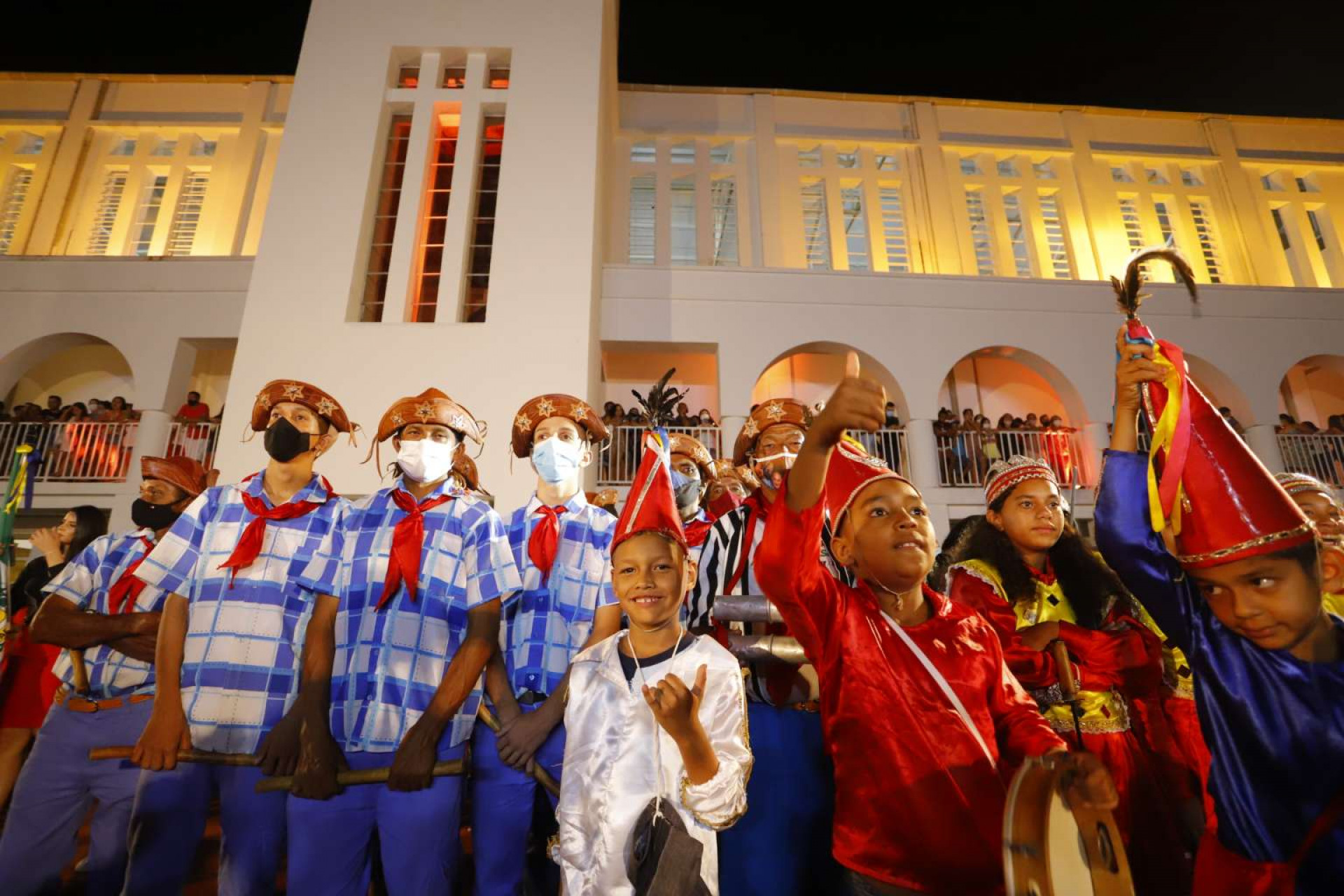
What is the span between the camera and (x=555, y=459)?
320 cm

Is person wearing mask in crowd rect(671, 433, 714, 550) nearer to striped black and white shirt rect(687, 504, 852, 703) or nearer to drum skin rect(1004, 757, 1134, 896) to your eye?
striped black and white shirt rect(687, 504, 852, 703)

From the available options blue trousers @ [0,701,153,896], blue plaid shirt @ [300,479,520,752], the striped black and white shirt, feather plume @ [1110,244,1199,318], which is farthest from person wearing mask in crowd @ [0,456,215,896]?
feather plume @ [1110,244,1199,318]

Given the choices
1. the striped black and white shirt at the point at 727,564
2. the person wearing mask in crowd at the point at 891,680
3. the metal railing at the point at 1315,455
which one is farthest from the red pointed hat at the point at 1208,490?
the metal railing at the point at 1315,455

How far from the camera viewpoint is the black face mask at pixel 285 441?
2801 mm

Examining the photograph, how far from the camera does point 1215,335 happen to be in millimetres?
12195

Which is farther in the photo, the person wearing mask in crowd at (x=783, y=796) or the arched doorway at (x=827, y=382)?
the arched doorway at (x=827, y=382)

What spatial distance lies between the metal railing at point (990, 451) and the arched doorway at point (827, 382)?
78cm

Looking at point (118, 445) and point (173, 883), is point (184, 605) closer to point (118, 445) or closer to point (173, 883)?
point (173, 883)

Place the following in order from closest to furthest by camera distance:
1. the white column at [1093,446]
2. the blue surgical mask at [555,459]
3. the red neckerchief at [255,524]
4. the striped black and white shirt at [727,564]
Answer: the red neckerchief at [255,524] → the striped black and white shirt at [727,564] → the blue surgical mask at [555,459] → the white column at [1093,446]

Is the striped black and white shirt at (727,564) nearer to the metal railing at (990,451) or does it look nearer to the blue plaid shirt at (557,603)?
the blue plaid shirt at (557,603)

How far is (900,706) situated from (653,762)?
694 millimetres

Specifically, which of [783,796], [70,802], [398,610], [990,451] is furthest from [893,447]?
[70,802]

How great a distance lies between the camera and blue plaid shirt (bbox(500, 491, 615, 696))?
278cm

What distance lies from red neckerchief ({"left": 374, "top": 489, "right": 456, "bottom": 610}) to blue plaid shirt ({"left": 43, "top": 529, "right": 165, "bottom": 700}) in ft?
4.27
